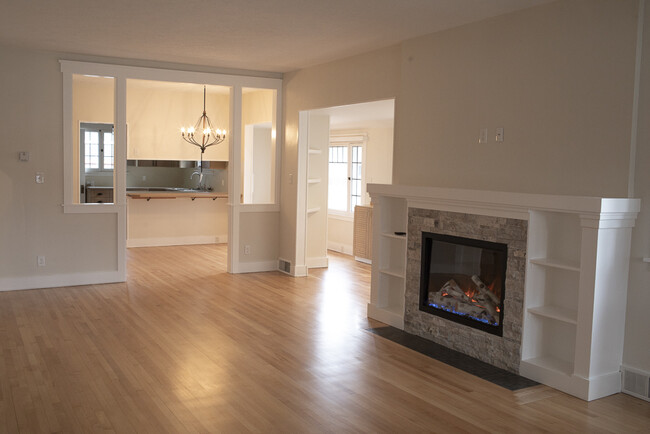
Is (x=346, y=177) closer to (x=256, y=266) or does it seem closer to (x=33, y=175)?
(x=256, y=266)

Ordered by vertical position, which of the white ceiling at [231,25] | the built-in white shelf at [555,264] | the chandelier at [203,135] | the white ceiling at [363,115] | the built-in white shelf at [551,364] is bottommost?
the built-in white shelf at [551,364]

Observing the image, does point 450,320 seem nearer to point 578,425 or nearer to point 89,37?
point 578,425

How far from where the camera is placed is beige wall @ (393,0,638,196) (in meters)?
3.83

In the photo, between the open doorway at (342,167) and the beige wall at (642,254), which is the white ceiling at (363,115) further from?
the beige wall at (642,254)

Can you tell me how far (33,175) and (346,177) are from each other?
503cm

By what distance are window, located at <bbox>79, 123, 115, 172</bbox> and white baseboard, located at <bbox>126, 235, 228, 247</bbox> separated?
1457 mm

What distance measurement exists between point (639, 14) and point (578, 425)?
2490mm

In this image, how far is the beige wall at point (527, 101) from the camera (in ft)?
12.6

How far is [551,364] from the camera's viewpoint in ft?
→ 13.4

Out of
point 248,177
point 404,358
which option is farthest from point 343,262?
point 404,358

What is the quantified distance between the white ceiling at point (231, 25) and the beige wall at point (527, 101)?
0.21 meters

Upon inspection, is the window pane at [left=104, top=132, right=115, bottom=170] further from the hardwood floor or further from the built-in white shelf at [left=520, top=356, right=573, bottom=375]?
the built-in white shelf at [left=520, top=356, right=573, bottom=375]

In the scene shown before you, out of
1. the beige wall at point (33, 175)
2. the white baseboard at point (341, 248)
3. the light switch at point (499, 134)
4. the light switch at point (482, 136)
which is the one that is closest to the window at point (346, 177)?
the white baseboard at point (341, 248)

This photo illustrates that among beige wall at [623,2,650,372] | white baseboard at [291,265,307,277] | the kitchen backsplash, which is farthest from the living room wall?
the kitchen backsplash
